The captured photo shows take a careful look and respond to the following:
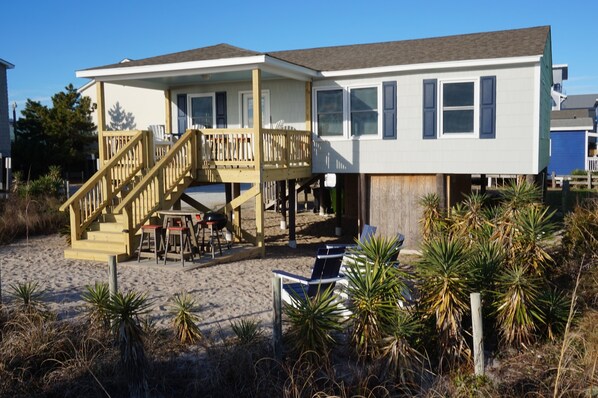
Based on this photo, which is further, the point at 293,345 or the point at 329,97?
the point at 329,97

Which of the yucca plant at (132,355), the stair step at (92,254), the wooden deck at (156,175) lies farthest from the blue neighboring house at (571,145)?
the yucca plant at (132,355)

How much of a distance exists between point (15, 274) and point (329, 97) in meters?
8.44

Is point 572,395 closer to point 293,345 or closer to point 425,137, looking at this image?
point 293,345

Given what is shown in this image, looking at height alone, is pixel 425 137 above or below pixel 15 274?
above

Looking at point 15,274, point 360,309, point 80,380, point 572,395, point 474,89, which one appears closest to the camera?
point 572,395

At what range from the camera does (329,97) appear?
15.5 m

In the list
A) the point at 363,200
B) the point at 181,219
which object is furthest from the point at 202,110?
the point at 181,219

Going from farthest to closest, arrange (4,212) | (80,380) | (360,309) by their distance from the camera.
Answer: (4,212), (360,309), (80,380)

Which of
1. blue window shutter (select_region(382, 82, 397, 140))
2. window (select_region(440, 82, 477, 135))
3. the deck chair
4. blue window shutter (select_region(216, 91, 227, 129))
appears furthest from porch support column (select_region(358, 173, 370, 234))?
the deck chair

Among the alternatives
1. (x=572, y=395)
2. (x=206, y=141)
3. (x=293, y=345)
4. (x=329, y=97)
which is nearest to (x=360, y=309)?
(x=293, y=345)

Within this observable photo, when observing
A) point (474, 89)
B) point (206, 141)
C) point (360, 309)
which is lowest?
point (360, 309)

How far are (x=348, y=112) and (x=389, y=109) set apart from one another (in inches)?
41.6

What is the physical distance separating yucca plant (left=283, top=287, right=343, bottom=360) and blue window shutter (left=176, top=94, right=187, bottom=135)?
11576 mm

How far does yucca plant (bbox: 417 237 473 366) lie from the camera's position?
6762 mm
